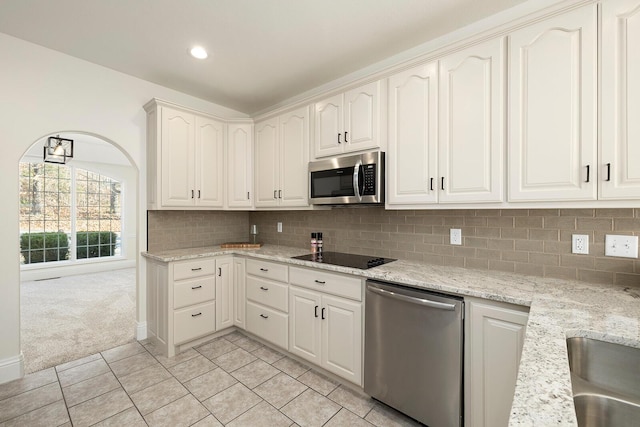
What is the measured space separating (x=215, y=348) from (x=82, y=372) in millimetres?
1052

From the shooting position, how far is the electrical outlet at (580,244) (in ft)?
5.78

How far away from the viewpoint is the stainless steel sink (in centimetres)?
83

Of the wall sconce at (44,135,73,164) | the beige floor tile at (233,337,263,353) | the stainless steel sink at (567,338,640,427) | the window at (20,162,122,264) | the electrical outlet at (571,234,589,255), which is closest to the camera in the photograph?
the stainless steel sink at (567,338,640,427)

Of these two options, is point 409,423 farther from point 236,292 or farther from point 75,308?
point 75,308

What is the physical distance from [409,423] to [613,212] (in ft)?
5.82

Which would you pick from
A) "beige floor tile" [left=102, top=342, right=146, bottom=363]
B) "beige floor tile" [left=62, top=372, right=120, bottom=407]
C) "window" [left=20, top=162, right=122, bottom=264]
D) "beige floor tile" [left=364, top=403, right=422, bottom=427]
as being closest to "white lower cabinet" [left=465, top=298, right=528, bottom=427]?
"beige floor tile" [left=364, top=403, right=422, bottom=427]

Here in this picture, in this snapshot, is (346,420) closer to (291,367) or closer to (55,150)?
(291,367)

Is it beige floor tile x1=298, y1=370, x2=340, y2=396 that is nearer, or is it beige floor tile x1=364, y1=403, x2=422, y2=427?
beige floor tile x1=364, y1=403, x2=422, y2=427

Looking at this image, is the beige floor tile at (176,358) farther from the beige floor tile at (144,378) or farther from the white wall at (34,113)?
the white wall at (34,113)

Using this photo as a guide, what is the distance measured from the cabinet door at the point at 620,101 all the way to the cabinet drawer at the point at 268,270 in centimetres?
221

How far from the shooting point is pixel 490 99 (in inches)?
71.9

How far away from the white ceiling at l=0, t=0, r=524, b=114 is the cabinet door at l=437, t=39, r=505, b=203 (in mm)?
423

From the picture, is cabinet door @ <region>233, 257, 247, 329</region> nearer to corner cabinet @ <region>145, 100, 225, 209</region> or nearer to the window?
corner cabinet @ <region>145, 100, 225, 209</region>

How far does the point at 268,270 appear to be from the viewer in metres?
2.78
